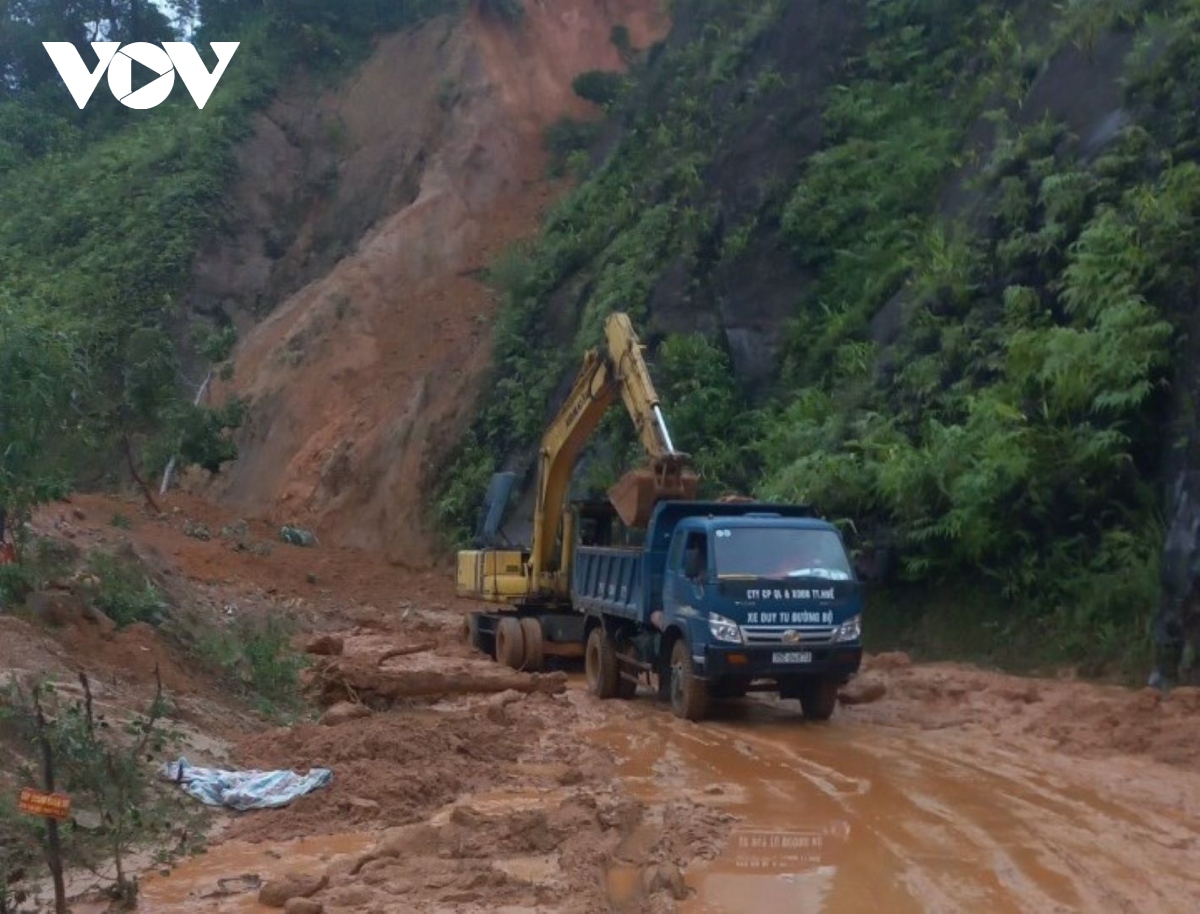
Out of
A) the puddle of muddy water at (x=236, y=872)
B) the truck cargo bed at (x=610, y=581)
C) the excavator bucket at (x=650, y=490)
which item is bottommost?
the puddle of muddy water at (x=236, y=872)

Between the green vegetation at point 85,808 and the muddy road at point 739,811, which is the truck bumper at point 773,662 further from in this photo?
the green vegetation at point 85,808

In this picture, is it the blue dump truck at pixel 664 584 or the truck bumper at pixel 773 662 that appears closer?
the truck bumper at pixel 773 662

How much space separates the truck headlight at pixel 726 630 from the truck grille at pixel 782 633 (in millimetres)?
74

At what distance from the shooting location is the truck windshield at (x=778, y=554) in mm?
15102

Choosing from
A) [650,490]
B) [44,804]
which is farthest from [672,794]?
[650,490]

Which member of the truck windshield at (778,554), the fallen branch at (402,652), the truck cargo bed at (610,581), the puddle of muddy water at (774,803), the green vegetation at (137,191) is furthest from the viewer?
the green vegetation at (137,191)

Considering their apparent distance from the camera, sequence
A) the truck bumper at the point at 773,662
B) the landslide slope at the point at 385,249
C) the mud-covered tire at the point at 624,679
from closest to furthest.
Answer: the truck bumper at the point at 773,662 < the mud-covered tire at the point at 624,679 < the landslide slope at the point at 385,249

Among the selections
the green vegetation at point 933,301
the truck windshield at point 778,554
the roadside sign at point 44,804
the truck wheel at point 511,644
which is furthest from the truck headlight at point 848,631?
the roadside sign at point 44,804

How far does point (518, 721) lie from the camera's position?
15148mm

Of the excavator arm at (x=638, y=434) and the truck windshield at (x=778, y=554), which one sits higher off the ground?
the excavator arm at (x=638, y=434)

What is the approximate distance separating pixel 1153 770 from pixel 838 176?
59.4 ft

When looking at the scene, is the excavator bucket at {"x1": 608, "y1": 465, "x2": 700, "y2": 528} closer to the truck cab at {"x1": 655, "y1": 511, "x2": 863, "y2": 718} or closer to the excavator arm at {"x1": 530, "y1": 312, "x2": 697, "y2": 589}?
the excavator arm at {"x1": 530, "y1": 312, "x2": 697, "y2": 589}

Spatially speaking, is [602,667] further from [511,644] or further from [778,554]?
[778,554]

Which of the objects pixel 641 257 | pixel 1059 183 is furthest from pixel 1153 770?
pixel 641 257
